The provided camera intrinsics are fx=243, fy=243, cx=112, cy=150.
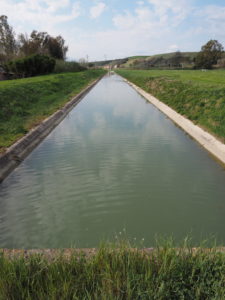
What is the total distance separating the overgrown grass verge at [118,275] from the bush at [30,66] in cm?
3602

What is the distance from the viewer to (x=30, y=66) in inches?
1436

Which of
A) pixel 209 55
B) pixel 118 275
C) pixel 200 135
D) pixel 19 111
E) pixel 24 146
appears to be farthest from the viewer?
pixel 209 55

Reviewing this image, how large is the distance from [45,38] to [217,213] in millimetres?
66091

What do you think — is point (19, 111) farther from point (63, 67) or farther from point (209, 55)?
point (209, 55)

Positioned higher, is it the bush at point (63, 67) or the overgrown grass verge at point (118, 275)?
the bush at point (63, 67)

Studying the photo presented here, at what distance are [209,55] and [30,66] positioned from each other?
72.2 m

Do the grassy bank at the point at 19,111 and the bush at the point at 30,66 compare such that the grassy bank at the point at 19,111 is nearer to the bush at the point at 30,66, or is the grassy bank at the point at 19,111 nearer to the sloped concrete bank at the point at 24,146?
the sloped concrete bank at the point at 24,146

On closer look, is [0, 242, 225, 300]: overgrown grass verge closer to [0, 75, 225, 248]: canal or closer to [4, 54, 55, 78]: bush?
[0, 75, 225, 248]: canal

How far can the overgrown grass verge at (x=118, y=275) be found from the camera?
2.38 meters

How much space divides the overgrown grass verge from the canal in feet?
3.98

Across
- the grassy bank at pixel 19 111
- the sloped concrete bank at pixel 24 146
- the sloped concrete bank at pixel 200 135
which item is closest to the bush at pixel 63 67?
the grassy bank at pixel 19 111

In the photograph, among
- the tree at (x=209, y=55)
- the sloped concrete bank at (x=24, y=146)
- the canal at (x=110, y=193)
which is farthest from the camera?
the tree at (x=209, y=55)

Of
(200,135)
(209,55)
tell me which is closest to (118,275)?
(200,135)

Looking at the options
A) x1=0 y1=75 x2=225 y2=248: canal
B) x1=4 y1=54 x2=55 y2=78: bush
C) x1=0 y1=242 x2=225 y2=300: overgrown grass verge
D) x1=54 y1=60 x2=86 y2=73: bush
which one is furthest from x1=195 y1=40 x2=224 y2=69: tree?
x1=0 y1=242 x2=225 y2=300: overgrown grass verge
